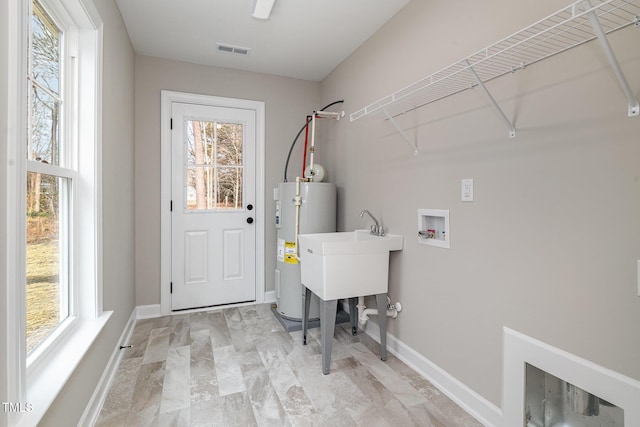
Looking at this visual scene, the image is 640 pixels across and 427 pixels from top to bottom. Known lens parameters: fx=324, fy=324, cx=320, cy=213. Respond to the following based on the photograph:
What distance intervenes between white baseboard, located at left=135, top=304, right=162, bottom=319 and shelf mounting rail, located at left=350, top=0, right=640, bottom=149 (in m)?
2.89

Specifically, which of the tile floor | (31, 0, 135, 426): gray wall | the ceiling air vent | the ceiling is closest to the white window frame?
Result: (31, 0, 135, 426): gray wall

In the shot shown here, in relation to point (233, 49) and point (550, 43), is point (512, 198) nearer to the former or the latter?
point (550, 43)

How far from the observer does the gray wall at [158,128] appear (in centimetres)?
297

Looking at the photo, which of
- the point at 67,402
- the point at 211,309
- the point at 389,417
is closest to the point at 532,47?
the point at 389,417

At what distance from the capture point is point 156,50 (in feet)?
9.43

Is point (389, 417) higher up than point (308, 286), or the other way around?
point (308, 286)

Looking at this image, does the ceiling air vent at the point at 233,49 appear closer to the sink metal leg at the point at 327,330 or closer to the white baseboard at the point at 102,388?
the sink metal leg at the point at 327,330

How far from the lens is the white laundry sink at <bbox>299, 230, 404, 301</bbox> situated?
81.0 inches

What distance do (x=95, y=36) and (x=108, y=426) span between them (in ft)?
6.41

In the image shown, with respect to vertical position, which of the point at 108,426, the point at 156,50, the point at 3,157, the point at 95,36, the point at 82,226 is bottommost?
the point at 108,426

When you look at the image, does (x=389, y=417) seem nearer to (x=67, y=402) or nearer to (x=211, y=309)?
(x=67, y=402)

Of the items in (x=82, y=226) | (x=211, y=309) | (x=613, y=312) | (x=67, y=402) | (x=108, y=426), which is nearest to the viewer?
(x=613, y=312)

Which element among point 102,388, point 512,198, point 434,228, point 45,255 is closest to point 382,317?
point 434,228

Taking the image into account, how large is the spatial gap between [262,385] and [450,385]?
1.08 metres
